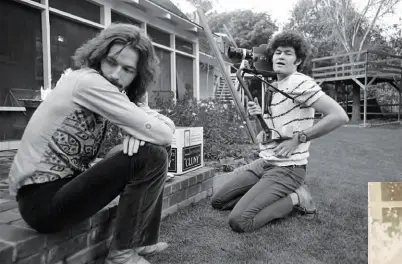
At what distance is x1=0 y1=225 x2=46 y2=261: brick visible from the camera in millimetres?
1310

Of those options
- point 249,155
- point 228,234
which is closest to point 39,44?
point 249,155

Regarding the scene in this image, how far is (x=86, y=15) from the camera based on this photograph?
5.80 meters

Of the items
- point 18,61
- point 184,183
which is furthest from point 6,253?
point 18,61

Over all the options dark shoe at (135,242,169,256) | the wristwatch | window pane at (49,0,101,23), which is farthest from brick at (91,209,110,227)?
window pane at (49,0,101,23)

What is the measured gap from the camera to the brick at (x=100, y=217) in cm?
171

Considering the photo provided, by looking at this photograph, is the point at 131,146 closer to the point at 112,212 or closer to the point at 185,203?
the point at 112,212

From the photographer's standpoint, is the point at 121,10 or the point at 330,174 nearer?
the point at 330,174

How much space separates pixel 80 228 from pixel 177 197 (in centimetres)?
101

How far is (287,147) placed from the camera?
2.39m

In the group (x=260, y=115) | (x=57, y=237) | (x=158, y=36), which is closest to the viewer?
(x=57, y=237)

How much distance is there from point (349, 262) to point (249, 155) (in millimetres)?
2518

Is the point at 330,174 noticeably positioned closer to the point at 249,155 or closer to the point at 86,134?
the point at 249,155

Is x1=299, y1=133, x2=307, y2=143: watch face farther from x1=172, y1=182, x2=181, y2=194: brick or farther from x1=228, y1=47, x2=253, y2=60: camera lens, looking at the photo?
x1=172, y1=182, x2=181, y2=194: brick

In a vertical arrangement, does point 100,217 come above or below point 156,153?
below
